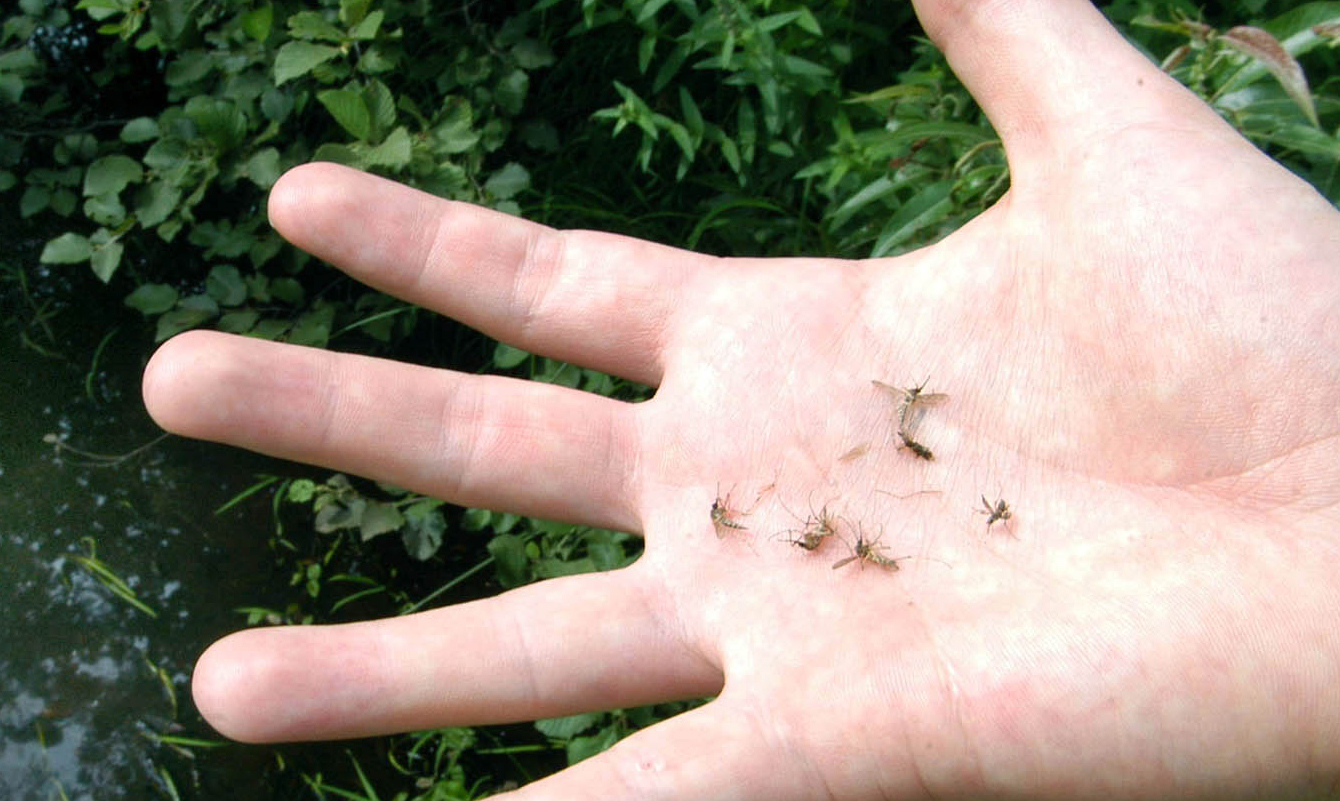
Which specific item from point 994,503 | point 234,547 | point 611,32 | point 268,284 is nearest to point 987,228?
point 994,503

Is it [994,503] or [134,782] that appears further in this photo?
[134,782]

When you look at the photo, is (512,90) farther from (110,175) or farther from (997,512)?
(997,512)

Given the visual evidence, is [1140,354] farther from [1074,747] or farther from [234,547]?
[234,547]

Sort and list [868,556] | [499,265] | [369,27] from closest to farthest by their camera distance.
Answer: [868,556], [499,265], [369,27]

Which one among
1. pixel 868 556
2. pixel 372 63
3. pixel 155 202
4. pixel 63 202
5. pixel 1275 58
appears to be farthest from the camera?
pixel 63 202

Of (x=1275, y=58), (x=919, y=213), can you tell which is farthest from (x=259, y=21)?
(x=1275, y=58)

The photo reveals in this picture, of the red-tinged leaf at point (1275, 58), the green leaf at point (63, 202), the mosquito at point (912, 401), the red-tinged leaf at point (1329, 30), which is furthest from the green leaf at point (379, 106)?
the red-tinged leaf at point (1329, 30)
